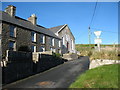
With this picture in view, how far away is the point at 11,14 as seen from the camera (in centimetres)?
2178

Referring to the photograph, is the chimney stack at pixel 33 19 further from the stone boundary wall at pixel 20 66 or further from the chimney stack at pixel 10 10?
the stone boundary wall at pixel 20 66

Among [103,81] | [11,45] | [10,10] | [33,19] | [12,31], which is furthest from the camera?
[33,19]

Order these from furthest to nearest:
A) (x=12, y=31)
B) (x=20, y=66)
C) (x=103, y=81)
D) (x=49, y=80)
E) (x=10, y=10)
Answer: (x=10, y=10) → (x=12, y=31) → (x=20, y=66) → (x=49, y=80) → (x=103, y=81)

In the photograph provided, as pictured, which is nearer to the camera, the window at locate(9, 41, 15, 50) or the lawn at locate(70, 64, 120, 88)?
the lawn at locate(70, 64, 120, 88)

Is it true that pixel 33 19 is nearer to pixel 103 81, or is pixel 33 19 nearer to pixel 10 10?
pixel 10 10

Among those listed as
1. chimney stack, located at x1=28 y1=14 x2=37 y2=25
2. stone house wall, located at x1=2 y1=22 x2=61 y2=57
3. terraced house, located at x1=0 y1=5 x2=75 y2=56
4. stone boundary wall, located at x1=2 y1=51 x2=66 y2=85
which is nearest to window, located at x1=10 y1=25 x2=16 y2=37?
terraced house, located at x1=0 y1=5 x2=75 y2=56

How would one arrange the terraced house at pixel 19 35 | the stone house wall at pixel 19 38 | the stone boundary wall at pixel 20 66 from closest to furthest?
the stone boundary wall at pixel 20 66
the stone house wall at pixel 19 38
the terraced house at pixel 19 35

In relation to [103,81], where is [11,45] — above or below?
above

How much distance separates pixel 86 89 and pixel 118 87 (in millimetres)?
1794

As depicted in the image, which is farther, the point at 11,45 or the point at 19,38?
the point at 19,38

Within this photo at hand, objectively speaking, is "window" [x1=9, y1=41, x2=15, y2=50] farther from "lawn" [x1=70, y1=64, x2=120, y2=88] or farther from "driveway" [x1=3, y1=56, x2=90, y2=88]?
"lawn" [x1=70, y1=64, x2=120, y2=88]

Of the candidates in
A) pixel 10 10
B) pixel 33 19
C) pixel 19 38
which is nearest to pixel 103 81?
pixel 19 38

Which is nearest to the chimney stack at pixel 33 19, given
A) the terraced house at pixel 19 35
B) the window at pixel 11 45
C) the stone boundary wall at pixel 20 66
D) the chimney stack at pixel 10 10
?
the terraced house at pixel 19 35

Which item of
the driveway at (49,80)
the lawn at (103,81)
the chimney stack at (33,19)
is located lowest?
the driveway at (49,80)
